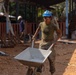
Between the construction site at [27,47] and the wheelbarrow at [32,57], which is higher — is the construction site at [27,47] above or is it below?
below

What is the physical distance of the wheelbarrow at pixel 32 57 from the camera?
693cm

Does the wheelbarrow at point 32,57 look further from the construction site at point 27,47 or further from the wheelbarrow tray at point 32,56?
the construction site at point 27,47

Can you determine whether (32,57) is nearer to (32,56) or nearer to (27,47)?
(32,56)

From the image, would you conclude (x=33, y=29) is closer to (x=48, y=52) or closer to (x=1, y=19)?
(x=1, y=19)

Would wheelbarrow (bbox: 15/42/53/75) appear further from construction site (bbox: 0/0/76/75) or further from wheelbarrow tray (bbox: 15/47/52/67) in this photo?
construction site (bbox: 0/0/76/75)

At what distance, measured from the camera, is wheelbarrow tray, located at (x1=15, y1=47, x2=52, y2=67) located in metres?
6.94

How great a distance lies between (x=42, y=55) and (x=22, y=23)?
12.0 metres

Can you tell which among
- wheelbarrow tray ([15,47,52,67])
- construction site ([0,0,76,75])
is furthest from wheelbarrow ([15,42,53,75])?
construction site ([0,0,76,75])

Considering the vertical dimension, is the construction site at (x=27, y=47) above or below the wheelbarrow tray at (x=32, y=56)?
below

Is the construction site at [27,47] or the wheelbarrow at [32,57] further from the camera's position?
the construction site at [27,47]

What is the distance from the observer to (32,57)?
759 cm

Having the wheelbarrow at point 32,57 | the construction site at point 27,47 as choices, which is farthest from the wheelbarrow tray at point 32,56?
the construction site at point 27,47

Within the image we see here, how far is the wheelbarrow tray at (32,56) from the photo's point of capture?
273 inches

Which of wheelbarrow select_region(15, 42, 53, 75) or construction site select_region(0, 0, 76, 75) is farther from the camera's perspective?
construction site select_region(0, 0, 76, 75)
